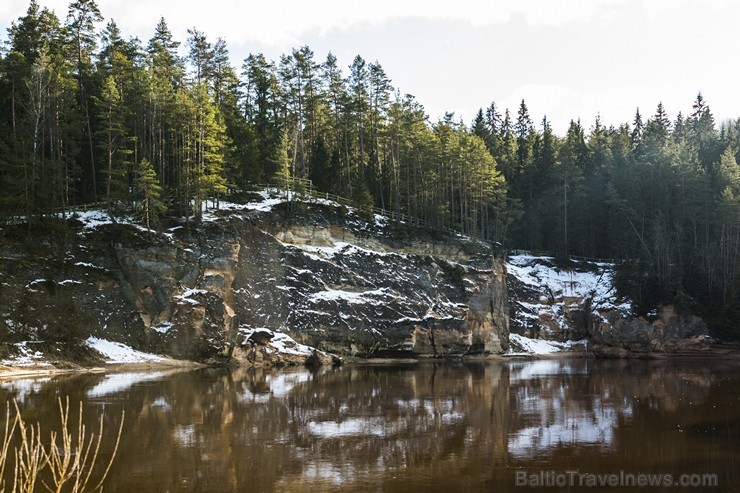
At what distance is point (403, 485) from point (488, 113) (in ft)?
392

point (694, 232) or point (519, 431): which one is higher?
point (694, 232)

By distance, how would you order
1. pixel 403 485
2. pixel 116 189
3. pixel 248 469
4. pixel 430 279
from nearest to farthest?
pixel 403 485 → pixel 248 469 → pixel 116 189 → pixel 430 279

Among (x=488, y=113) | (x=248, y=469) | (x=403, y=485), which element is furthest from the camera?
(x=488, y=113)

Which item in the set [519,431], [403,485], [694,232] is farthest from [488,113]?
[403,485]

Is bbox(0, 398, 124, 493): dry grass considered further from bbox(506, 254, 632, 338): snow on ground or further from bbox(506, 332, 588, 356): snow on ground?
bbox(506, 254, 632, 338): snow on ground

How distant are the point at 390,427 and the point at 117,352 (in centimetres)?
2956

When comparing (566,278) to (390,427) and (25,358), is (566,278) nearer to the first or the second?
(390,427)

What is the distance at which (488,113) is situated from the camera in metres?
128

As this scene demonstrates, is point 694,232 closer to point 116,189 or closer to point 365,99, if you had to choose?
point 365,99

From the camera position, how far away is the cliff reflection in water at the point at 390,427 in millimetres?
18125

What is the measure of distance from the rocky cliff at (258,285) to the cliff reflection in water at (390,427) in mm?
7250

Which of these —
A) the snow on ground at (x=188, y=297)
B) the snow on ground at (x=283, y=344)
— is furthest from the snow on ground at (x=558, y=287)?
the snow on ground at (x=188, y=297)

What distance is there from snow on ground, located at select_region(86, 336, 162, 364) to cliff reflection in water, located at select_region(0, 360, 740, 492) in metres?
3.70

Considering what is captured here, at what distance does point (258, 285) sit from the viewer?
56.0m
